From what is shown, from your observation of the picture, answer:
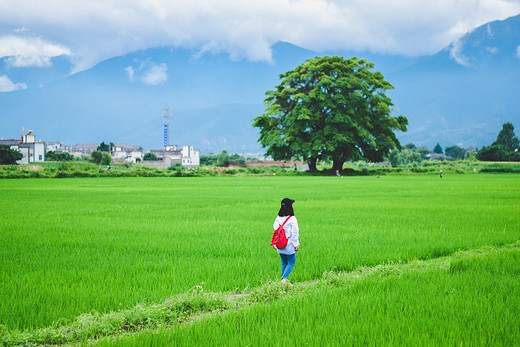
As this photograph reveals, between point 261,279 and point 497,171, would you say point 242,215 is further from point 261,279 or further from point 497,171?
point 497,171

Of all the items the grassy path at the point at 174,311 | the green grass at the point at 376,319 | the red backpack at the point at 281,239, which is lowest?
the grassy path at the point at 174,311

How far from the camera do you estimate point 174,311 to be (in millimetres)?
4770

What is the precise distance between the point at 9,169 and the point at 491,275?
177ft

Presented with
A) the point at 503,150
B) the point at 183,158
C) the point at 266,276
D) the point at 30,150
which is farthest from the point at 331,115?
the point at 183,158

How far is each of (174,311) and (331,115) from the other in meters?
52.9

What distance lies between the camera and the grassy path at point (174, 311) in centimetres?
404

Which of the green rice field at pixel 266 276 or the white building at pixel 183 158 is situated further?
the white building at pixel 183 158

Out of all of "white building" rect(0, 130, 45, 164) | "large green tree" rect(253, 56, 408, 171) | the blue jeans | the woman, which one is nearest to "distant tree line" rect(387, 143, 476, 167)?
"large green tree" rect(253, 56, 408, 171)

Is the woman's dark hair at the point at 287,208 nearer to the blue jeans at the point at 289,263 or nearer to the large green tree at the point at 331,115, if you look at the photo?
the blue jeans at the point at 289,263

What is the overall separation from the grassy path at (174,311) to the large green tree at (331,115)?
45.7m

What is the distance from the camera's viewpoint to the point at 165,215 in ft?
46.6

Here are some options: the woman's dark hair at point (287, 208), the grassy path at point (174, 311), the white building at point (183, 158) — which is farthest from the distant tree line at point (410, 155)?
the white building at point (183, 158)

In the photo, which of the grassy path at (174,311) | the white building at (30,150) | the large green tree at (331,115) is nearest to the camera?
the grassy path at (174,311)

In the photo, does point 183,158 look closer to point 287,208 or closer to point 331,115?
point 331,115
